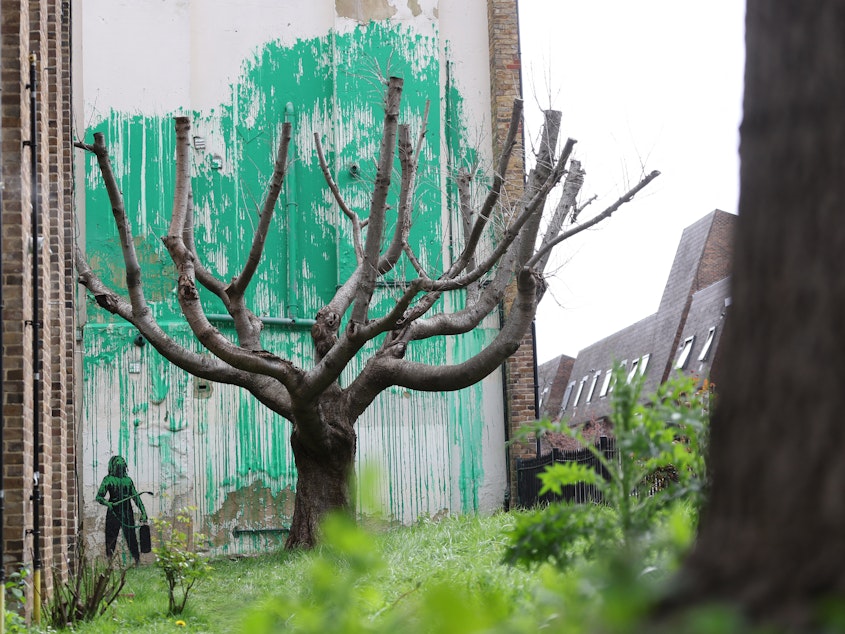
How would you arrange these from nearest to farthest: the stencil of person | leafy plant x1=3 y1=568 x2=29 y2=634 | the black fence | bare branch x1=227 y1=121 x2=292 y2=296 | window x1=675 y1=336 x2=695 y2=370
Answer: leafy plant x1=3 y1=568 x2=29 y2=634 → bare branch x1=227 y1=121 x2=292 y2=296 → the black fence → the stencil of person → window x1=675 y1=336 x2=695 y2=370

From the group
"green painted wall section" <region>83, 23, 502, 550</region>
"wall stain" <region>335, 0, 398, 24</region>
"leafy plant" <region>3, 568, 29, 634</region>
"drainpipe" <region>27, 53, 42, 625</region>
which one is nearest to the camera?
"leafy plant" <region>3, 568, 29, 634</region>

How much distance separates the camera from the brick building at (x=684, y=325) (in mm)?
29094

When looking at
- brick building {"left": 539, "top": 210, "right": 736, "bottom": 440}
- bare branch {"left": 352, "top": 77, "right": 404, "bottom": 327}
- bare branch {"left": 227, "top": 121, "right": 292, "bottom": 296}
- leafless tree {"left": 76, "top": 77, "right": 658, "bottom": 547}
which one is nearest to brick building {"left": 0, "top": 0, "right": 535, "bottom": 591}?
leafless tree {"left": 76, "top": 77, "right": 658, "bottom": 547}

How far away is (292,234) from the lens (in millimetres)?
15633

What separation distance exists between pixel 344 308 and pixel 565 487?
13.3ft

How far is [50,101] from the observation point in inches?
387

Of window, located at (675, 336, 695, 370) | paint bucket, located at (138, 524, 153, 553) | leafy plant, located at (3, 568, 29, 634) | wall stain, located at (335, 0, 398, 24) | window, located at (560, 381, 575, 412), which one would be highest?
wall stain, located at (335, 0, 398, 24)

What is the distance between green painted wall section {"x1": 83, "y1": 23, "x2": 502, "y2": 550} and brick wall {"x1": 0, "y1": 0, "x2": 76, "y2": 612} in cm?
439

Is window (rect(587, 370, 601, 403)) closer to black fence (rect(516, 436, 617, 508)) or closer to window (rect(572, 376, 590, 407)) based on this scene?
window (rect(572, 376, 590, 407))

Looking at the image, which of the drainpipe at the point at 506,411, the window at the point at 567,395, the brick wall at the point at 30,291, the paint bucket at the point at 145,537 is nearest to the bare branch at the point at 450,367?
the brick wall at the point at 30,291

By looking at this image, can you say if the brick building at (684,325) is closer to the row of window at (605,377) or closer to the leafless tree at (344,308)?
the row of window at (605,377)

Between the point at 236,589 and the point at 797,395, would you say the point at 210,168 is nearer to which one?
the point at 236,589

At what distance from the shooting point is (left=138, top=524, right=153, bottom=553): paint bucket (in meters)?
14.5

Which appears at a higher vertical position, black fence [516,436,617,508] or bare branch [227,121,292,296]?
bare branch [227,121,292,296]
